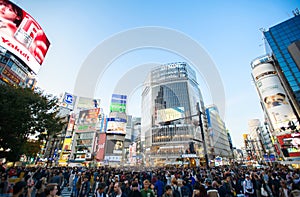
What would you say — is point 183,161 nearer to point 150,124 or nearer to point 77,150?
point 150,124

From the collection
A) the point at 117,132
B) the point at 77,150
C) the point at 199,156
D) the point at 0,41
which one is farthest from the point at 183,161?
the point at 0,41

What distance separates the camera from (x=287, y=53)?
38469mm

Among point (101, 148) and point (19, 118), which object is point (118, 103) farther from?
point (19, 118)

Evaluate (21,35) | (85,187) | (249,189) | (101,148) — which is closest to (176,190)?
(249,189)

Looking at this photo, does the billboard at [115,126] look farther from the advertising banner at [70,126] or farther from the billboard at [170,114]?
the advertising banner at [70,126]

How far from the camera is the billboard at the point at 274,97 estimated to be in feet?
124

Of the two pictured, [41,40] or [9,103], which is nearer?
[9,103]

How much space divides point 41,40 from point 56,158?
51.0 meters

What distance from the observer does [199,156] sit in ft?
168

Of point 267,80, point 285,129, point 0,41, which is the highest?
point 267,80

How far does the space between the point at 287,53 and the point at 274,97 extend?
12.1 metres

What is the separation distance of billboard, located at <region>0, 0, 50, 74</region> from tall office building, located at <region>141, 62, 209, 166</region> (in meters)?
40.3

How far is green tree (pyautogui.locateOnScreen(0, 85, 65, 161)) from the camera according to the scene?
10828 millimetres

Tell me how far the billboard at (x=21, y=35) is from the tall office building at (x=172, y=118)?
40308mm
